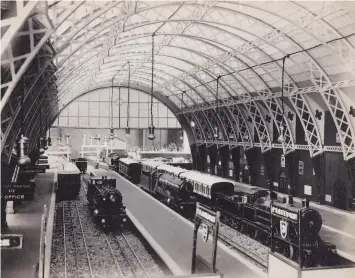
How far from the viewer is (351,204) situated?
74.4ft

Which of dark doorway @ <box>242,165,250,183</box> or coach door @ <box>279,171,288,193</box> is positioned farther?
dark doorway @ <box>242,165,250,183</box>

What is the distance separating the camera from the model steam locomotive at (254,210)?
40.5 ft

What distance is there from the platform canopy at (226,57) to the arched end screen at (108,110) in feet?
27.4

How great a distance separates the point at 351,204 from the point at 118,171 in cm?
2794

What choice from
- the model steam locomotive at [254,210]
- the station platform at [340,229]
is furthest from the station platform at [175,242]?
the station platform at [340,229]

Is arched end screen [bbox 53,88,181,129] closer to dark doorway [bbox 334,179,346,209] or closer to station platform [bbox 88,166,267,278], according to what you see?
station platform [bbox 88,166,267,278]

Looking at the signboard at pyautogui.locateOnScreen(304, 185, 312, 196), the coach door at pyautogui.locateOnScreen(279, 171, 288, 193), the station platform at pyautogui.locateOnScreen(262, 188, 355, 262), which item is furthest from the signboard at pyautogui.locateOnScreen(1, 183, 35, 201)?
the coach door at pyautogui.locateOnScreen(279, 171, 288, 193)

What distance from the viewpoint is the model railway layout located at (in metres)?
14.0

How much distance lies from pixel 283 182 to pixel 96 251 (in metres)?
17.3

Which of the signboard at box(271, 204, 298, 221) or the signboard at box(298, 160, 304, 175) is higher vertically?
the signboard at box(298, 160, 304, 175)

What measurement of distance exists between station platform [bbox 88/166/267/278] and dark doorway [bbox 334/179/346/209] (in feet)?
31.8

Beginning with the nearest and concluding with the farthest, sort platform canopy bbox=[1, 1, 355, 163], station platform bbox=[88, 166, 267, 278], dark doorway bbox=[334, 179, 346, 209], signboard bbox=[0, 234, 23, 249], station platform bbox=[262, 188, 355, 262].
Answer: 1. signboard bbox=[0, 234, 23, 249]
2. platform canopy bbox=[1, 1, 355, 163]
3. station platform bbox=[88, 166, 267, 278]
4. station platform bbox=[262, 188, 355, 262]
5. dark doorway bbox=[334, 179, 346, 209]

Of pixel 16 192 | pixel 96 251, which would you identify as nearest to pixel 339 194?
pixel 96 251

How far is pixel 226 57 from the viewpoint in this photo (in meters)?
24.6
